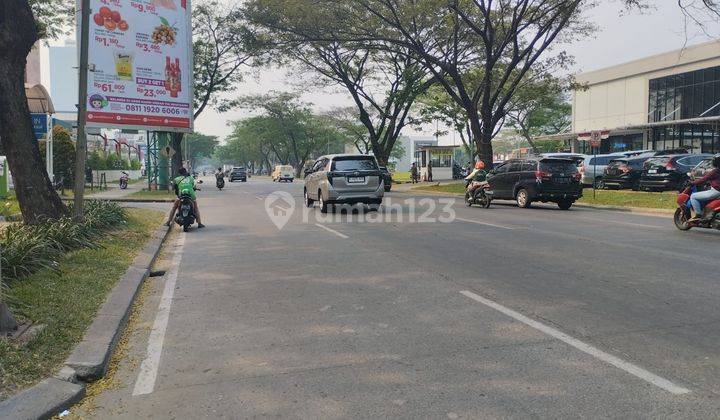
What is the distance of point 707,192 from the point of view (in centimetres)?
1198

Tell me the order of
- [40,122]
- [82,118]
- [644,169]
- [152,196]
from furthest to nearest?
[152,196] < [40,122] < [644,169] < [82,118]

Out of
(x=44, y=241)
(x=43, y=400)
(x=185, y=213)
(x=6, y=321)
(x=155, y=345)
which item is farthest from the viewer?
(x=185, y=213)

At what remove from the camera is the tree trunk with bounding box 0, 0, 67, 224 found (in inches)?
385

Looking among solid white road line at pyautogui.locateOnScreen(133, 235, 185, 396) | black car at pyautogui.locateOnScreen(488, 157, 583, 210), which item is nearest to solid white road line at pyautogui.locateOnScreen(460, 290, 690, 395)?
solid white road line at pyautogui.locateOnScreen(133, 235, 185, 396)

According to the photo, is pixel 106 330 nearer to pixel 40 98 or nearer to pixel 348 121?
pixel 40 98

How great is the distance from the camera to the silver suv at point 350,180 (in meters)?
17.2

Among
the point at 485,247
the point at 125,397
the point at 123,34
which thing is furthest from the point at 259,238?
the point at 123,34

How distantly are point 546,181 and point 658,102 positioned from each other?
30913 millimetres

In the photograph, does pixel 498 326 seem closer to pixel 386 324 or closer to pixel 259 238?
pixel 386 324

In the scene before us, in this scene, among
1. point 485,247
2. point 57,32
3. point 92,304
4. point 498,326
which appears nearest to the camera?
point 498,326

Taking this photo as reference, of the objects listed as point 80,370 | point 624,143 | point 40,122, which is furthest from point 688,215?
point 624,143

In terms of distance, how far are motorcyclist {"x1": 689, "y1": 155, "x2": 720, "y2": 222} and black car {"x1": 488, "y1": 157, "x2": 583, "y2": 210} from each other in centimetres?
686

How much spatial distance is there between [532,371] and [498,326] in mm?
1161

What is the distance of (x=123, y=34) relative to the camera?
81.5 feet
